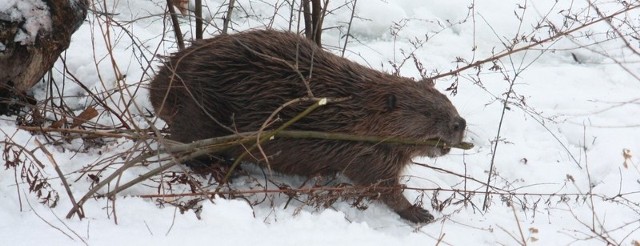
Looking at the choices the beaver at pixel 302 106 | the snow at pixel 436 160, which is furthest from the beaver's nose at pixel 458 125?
the snow at pixel 436 160

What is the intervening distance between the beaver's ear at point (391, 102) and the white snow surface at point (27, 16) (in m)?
1.77

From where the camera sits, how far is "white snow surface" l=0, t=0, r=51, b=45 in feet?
10.9

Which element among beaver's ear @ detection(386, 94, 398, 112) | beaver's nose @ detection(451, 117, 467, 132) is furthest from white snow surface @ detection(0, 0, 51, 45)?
beaver's nose @ detection(451, 117, 467, 132)

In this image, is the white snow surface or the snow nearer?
the snow

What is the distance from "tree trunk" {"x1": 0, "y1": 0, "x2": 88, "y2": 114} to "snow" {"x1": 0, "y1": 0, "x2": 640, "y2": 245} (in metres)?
0.02

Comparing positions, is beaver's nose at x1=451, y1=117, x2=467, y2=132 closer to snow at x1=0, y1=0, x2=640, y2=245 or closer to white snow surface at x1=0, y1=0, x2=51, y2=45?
snow at x1=0, y1=0, x2=640, y2=245

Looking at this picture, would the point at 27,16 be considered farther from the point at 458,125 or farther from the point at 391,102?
the point at 458,125

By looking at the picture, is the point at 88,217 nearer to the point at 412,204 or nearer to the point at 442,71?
the point at 412,204

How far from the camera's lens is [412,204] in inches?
147

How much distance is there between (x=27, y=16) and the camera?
3.40m

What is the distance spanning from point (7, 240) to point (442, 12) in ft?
15.1

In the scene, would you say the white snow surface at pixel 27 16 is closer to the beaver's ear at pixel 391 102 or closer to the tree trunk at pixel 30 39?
the tree trunk at pixel 30 39

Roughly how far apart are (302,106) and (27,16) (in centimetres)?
142

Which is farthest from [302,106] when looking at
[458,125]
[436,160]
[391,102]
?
[436,160]
